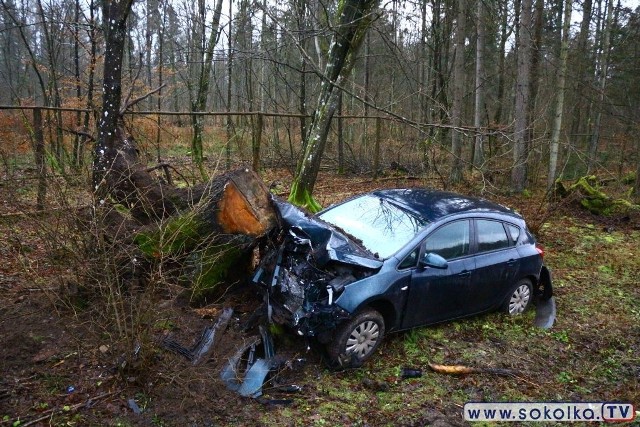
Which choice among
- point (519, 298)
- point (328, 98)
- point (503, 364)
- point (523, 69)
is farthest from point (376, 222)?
point (523, 69)

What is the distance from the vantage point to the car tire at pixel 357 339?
4828 millimetres

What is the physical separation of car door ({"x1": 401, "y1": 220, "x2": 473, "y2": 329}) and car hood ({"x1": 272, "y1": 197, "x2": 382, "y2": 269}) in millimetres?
632

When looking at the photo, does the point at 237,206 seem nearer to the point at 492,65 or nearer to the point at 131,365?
the point at 131,365

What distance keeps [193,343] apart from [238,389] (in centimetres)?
79

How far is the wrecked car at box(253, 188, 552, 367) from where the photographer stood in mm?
4879

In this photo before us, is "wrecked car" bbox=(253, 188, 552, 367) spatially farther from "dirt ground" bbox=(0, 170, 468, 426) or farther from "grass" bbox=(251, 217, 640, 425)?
"dirt ground" bbox=(0, 170, 468, 426)

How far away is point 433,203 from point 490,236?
33.4 inches

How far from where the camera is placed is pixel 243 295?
19.4ft

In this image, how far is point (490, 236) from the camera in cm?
608

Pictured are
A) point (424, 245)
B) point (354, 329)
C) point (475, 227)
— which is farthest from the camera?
point (475, 227)

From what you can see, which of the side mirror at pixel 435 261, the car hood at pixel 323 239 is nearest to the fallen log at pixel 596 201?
the side mirror at pixel 435 261

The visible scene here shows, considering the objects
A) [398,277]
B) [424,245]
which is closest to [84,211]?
[398,277]

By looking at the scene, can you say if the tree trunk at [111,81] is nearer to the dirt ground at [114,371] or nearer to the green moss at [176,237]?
the green moss at [176,237]

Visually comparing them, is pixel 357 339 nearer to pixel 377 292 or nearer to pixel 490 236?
pixel 377 292
